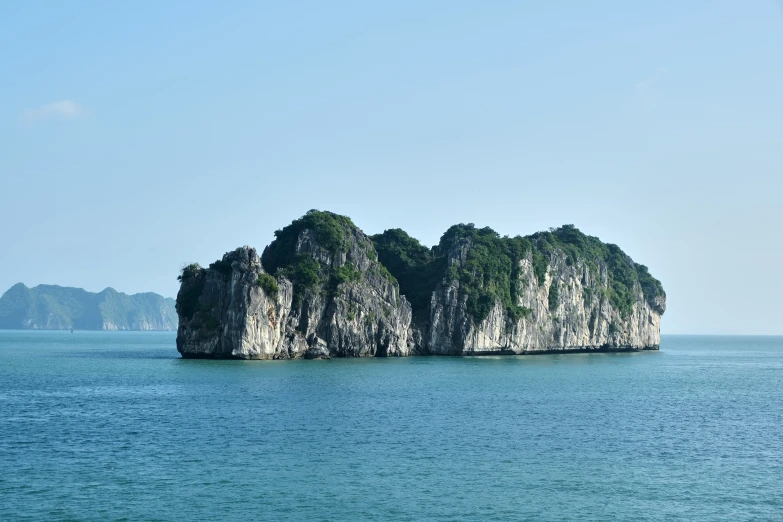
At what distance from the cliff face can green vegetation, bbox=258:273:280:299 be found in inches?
4.8

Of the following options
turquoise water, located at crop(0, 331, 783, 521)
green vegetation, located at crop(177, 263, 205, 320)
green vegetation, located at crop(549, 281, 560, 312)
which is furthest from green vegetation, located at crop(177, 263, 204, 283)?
green vegetation, located at crop(549, 281, 560, 312)

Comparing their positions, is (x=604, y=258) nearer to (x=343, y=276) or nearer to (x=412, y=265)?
(x=412, y=265)

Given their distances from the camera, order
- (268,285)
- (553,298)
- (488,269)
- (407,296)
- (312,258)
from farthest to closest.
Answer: (553,298) < (488,269) < (407,296) < (312,258) < (268,285)

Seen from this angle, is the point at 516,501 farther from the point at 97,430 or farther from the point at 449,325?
the point at 449,325

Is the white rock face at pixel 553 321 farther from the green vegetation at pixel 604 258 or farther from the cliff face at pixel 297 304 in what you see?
the cliff face at pixel 297 304

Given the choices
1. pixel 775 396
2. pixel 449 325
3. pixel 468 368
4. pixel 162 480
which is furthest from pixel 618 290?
pixel 162 480

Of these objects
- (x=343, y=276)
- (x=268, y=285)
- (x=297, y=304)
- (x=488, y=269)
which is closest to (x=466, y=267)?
(x=488, y=269)

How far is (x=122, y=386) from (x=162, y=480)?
3473cm

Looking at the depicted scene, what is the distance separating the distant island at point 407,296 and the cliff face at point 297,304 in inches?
5.4

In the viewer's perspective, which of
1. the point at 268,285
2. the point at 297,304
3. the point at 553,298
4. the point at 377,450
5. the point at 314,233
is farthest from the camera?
the point at 553,298

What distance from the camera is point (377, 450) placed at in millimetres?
39531

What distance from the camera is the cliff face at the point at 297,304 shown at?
308ft

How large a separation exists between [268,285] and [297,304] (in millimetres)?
8013

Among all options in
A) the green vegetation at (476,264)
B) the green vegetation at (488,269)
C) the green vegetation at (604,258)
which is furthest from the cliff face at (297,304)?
the green vegetation at (604,258)
